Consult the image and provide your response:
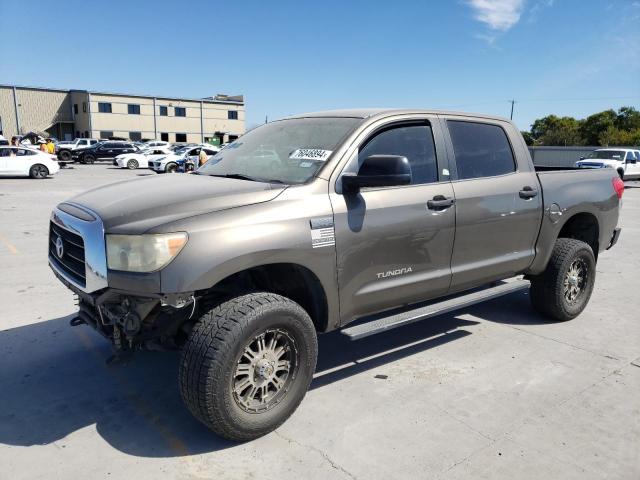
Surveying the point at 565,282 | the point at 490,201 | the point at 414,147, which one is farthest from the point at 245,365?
the point at 565,282

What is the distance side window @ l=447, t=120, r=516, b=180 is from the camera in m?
4.18

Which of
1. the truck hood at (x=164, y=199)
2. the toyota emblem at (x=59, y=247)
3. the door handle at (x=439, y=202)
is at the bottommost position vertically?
the toyota emblem at (x=59, y=247)

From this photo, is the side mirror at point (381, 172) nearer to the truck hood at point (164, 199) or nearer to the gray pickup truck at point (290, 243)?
the gray pickup truck at point (290, 243)

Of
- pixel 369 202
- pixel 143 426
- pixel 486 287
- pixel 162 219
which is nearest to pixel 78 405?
pixel 143 426

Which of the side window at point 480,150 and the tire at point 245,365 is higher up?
the side window at point 480,150

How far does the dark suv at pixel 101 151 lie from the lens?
124ft

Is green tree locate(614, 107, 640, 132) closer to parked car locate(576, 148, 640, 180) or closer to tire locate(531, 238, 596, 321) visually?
parked car locate(576, 148, 640, 180)

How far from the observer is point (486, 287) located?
498 centimetres

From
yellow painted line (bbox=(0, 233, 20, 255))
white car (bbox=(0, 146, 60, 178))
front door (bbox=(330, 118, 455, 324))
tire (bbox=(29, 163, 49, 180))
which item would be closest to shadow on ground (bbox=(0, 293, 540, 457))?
front door (bbox=(330, 118, 455, 324))

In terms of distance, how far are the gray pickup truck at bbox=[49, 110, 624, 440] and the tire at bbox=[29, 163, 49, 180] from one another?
21.1 m

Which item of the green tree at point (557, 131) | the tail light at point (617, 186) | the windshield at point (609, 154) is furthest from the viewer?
the green tree at point (557, 131)

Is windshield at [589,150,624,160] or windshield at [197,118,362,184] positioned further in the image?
windshield at [589,150,624,160]

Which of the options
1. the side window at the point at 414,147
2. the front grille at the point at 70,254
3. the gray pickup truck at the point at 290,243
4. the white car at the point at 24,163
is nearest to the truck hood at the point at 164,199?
the gray pickup truck at the point at 290,243

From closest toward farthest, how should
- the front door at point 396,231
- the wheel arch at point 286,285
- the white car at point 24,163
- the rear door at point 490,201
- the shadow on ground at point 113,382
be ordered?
the shadow on ground at point 113,382 → the wheel arch at point 286,285 → the front door at point 396,231 → the rear door at point 490,201 → the white car at point 24,163
